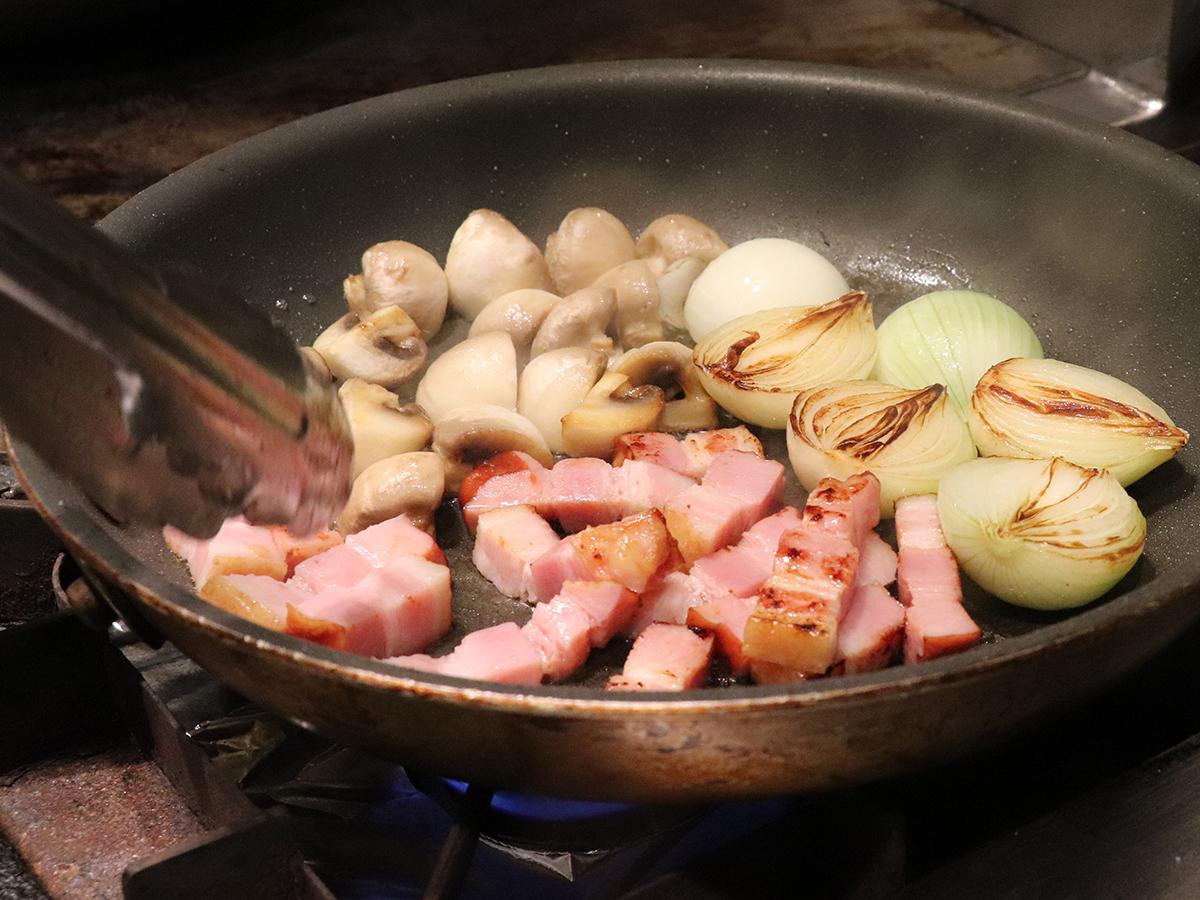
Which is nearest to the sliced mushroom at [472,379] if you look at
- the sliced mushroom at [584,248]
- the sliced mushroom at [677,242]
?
the sliced mushroom at [584,248]

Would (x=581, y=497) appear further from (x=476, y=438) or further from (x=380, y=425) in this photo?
(x=380, y=425)

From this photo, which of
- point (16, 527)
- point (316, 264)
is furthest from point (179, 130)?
point (16, 527)

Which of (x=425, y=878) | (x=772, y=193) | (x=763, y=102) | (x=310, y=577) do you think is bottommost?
(x=425, y=878)

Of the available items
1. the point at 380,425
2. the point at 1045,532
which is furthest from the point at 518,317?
the point at 1045,532

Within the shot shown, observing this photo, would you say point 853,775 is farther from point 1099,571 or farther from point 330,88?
point 330,88

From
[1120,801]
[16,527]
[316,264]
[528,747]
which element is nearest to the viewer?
[528,747]

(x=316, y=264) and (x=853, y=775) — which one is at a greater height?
(x=316, y=264)

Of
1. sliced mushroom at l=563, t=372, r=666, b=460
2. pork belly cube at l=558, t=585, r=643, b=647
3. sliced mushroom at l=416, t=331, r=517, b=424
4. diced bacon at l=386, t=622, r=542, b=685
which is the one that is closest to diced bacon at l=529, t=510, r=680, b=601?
pork belly cube at l=558, t=585, r=643, b=647
